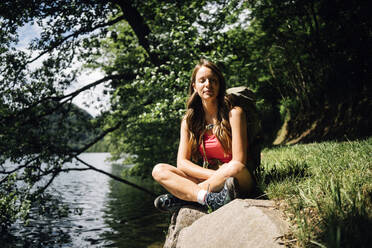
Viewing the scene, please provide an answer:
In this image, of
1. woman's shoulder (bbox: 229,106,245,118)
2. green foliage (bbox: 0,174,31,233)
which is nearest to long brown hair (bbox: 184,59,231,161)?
woman's shoulder (bbox: 229,106,245,118)

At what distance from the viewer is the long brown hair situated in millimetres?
3574

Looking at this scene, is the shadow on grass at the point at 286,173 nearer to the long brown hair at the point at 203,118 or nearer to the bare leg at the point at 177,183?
the long brown hair at the point at 203,118

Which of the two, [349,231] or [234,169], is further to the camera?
[234,169]

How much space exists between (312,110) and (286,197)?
10.5m

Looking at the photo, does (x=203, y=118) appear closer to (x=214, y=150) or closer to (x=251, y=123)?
(x=214, y=150)

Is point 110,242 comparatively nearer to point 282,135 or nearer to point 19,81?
point 19,81

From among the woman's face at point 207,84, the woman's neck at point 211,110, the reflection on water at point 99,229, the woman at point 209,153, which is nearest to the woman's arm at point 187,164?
the woman at point 209,153

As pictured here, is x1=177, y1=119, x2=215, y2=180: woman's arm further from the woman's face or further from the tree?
the tree

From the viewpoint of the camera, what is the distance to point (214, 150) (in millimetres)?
3682

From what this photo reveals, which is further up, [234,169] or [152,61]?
[152,61]

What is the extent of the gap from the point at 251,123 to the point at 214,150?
2.09 feet

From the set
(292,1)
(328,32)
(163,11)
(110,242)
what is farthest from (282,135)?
(110,242)

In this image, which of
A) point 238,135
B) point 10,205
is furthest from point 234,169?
point 10,205

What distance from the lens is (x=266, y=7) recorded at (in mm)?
8750
